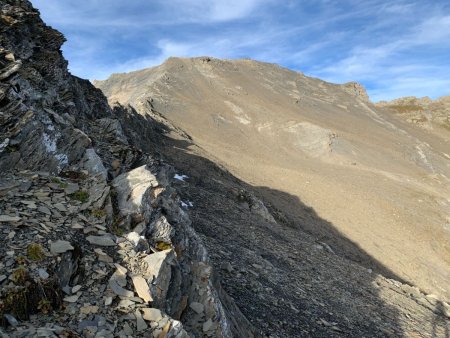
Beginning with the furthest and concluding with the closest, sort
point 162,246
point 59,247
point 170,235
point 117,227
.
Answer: point 170,235
point 162,246
point 117,227
point 59,247

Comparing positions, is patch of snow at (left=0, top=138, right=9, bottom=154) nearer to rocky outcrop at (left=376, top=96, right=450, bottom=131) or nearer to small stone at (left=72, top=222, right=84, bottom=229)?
small stone at (left=72, top=222, right=84, bottom=229)

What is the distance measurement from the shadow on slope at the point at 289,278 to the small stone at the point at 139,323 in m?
5.65

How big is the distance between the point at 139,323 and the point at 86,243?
215cm

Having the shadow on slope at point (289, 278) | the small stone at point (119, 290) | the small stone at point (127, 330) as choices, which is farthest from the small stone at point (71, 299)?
the shadow on slope at point (289, 278)

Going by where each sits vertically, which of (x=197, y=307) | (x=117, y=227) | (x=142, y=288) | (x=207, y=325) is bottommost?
(x=207, y=325)

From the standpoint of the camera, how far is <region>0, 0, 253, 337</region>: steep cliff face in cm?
→ 624

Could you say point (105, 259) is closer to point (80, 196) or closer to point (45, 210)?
point (45, 210)

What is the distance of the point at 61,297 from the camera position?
6.39 meters

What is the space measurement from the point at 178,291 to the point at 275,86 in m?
87.3

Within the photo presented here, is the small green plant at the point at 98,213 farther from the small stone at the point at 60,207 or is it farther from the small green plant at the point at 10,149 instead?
the small green plant at the point at 10,149

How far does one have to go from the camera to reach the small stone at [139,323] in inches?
252

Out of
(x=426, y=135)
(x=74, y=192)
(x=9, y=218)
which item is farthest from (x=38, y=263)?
(x=426, y=135)

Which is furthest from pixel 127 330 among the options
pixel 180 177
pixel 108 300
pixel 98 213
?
pixel 180 177

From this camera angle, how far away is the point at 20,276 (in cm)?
618
